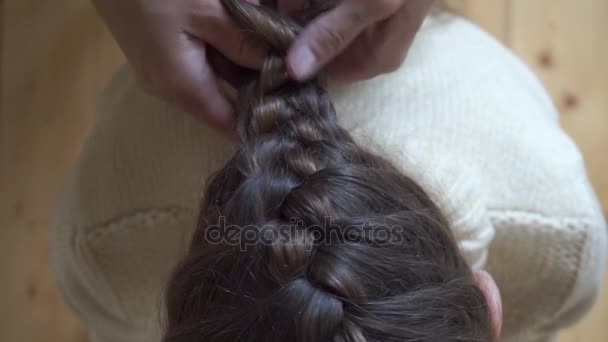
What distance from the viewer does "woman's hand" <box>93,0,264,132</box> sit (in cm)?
48

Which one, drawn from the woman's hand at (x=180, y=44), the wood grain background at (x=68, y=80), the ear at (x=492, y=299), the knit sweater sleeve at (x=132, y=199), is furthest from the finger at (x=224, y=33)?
the wood grain background at (x=68, y=80)

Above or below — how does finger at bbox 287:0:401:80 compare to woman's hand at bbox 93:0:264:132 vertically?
below

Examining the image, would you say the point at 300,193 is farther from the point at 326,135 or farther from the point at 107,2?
the point at 107,2

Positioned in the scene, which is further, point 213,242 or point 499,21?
point 499,21

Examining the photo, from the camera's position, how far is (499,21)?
1.20 metres

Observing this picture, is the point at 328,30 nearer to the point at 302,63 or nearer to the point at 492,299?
the point at 302,63

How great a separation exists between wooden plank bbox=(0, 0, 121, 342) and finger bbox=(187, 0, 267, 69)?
77 cm

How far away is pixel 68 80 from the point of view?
3.98 ft

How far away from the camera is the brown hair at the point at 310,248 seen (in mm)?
384

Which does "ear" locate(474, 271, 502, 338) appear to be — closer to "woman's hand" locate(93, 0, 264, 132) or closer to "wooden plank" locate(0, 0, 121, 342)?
"woman's hand" locate(93, 0, 264, 132)

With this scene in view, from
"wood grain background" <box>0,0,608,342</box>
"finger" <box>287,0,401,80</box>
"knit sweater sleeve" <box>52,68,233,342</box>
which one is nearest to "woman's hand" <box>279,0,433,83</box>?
"finger" <box>287,0,401,80</box>

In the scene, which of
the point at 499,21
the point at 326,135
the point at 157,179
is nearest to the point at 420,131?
the point at 326,135

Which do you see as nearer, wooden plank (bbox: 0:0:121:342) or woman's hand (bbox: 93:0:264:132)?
woman's hand (bbox: 93:0:264:132)

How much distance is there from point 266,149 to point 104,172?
225 millimetres
